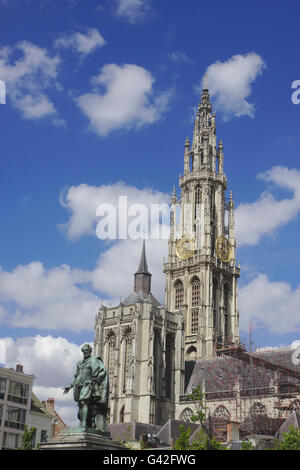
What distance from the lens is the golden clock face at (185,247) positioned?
7912 cm

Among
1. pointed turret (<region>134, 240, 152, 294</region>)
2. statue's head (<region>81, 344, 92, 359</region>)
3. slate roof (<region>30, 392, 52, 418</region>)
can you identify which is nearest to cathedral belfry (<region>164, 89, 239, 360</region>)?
pointed turret (<region>134, 240, 152, 294</region>)

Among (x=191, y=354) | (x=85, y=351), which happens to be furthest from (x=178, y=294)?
(x=85, y=351)

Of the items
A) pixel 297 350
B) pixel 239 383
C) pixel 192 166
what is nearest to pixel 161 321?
pixel 239 383

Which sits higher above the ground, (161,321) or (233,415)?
(161,321)

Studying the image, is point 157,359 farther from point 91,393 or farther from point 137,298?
point 91,393

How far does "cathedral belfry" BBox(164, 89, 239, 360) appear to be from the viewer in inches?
2940

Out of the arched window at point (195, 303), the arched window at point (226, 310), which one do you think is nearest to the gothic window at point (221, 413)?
the arched window at point (195, 303)

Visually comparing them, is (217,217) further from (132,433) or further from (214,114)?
(132,433)

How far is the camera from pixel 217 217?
8175 cm

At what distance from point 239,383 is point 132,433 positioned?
1483cm

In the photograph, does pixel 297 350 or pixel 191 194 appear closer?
pixel 297 350

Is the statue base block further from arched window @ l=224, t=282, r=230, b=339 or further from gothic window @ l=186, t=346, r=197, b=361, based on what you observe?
arched window @ l=224, t=282, r=230, b=339

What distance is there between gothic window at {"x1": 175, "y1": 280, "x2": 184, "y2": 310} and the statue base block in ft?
191
